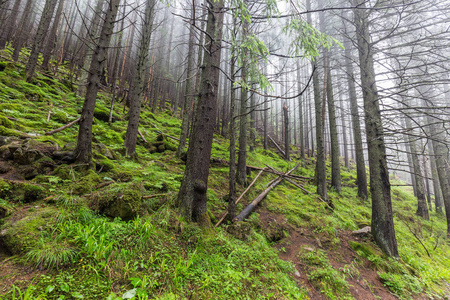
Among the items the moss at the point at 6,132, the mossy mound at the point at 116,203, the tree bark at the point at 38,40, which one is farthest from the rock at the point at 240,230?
the tree bark at the point at 38,40

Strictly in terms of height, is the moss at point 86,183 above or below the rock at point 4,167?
below

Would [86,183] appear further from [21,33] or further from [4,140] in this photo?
[21,33]

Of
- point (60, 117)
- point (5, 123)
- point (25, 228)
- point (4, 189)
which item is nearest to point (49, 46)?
point (60, 117)

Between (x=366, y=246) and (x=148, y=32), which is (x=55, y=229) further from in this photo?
(x=148, y=32)

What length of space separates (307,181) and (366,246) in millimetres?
5923

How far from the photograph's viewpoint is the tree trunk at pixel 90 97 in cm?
406

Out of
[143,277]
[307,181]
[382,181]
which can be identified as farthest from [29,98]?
[307,181]

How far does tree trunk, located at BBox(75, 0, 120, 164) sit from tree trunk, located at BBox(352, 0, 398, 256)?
617cm

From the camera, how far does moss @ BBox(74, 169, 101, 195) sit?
315 centimetres

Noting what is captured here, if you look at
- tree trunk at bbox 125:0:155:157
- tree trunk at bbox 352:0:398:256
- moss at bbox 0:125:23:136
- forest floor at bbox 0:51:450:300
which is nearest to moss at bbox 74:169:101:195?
forest floor at bbox 0:51:450:300

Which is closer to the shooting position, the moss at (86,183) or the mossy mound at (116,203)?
the mossy mound at (116,203)

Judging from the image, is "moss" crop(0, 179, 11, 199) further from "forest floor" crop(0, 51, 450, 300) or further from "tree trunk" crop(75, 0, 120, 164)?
"tree trunk" crop(75, 0, 120, 164)

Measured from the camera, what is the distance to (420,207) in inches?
413

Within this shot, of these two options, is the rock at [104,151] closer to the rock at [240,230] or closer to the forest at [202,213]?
the forest at [202,213]
